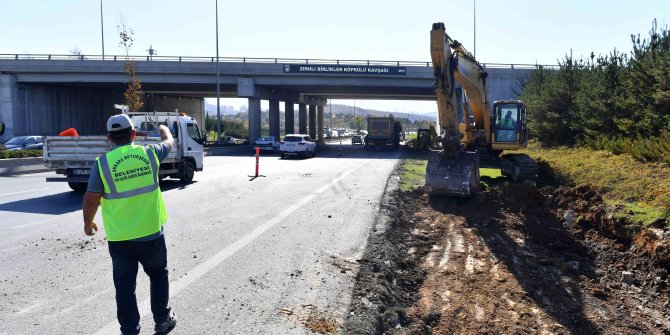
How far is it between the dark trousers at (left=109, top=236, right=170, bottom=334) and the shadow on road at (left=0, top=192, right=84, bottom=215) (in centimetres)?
789

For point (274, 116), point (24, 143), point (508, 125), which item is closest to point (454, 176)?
point (508, 125)

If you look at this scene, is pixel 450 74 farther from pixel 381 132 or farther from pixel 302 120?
pixel 302 120

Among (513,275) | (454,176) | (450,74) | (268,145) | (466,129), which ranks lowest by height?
(513,275)

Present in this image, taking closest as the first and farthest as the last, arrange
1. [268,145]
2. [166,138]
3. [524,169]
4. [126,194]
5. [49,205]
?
[126,194]
[166,138]
[49,205]
[524,169]
[268,145]

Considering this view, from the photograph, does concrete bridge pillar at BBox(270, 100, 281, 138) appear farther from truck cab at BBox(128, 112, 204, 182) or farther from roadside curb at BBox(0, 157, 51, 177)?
truck cab at BBox(128, 112, 204, 182)

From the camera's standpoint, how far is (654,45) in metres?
19.9

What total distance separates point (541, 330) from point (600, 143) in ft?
59.5

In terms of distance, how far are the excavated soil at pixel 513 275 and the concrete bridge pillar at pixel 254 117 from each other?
38.6 m

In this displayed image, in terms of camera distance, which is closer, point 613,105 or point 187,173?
point 187,173

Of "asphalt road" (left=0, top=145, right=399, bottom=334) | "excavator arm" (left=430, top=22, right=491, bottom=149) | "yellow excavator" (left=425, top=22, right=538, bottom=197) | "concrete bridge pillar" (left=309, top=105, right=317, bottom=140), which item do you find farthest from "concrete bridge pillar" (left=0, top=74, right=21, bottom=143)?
"excavator arm" (left=430, top=22, right=491, bottom=149)

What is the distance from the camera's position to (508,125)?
718 inches

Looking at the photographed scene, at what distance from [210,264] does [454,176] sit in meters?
7.85

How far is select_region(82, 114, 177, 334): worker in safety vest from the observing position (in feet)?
14.7

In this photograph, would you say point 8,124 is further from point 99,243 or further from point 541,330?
point 541,330
